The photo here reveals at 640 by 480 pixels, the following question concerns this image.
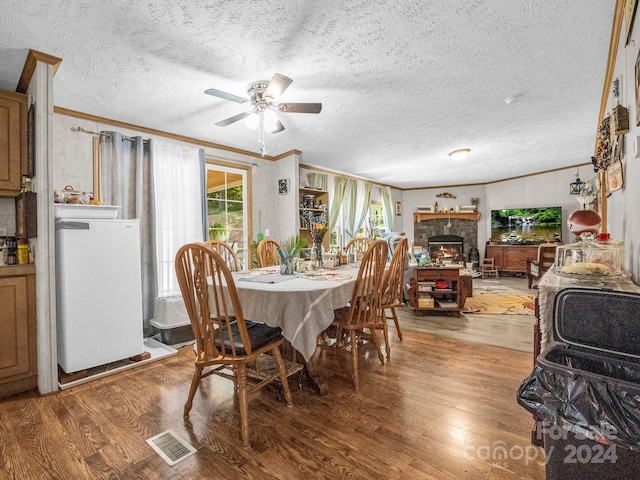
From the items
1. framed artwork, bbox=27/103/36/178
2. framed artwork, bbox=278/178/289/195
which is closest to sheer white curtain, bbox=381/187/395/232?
framed artwork, bbox=278/178/289/195

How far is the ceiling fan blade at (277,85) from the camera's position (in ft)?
6.66

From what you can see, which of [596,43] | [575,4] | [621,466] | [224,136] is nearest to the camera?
[621,466]

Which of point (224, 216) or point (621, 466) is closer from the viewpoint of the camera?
point (621, 466)

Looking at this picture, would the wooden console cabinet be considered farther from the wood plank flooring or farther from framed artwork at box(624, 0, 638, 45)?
framed artwork at box(624, 0, 638, 45)

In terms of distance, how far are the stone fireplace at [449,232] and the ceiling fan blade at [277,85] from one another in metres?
6.62

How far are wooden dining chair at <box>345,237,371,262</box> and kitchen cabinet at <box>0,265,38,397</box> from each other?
2618 millimetres

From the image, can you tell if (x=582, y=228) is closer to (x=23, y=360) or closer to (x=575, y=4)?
(x=575, y=4)

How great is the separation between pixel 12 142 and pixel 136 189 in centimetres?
100

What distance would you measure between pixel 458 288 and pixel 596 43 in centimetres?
262

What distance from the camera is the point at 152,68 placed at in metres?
2.24

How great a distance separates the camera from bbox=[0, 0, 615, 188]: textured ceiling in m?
1.73

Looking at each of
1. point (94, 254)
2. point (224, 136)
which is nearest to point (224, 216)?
point (224, 136)

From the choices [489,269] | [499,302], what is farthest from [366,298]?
[489,269]

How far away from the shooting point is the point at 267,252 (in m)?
3.30
